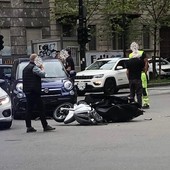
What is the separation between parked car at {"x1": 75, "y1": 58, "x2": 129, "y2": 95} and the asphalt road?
965 centimetres

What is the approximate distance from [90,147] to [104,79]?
1342 cm

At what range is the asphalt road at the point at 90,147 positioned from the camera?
7598mm

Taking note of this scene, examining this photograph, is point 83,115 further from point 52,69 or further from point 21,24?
point 21,24

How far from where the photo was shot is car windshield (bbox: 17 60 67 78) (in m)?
14.7

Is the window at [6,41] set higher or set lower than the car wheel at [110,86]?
higher

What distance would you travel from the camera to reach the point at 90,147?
29.7ft

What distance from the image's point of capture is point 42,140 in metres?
10.1

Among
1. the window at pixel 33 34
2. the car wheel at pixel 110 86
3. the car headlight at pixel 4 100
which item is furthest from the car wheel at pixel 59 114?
the window at pixel 33 34

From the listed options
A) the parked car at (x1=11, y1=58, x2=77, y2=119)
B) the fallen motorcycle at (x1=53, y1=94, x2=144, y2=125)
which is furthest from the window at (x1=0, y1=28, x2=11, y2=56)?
the fallen motorcycle at (x1=53, y1=94, x2=144, y2=125)

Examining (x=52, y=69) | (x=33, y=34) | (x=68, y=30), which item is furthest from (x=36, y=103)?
(x=68, y=30)

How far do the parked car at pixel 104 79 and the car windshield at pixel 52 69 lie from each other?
7.14 meters

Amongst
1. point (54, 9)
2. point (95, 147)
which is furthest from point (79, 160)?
point (54, 9)

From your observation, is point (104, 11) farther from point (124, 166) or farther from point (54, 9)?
point (124, 166)

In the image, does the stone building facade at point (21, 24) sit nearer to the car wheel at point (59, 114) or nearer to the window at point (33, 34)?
the window at point (33, 34)
